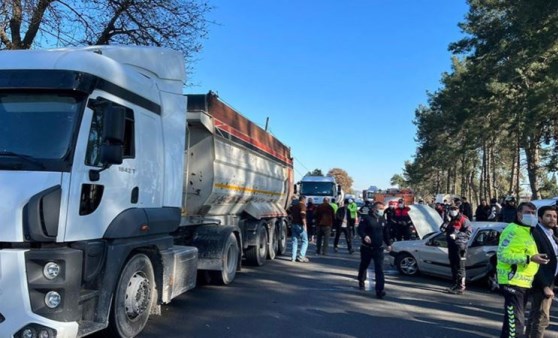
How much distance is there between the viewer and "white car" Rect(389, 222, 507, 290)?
415 inches

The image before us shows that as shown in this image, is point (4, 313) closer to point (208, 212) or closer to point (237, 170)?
point (208, 212)

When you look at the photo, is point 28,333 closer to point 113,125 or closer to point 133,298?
point 133,298

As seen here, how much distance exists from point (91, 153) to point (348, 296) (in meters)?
5.76

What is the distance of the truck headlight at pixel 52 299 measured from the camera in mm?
4336

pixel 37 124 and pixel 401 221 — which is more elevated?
pixel 37 124

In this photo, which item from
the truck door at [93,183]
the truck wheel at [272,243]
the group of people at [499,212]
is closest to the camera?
the truck door at [93,183]

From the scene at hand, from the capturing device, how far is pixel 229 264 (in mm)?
9688

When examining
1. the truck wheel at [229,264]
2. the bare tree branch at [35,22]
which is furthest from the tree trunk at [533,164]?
the bare tree branch at [35,22]

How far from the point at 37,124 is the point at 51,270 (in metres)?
1.32

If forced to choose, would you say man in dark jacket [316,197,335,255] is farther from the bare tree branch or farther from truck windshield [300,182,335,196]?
truck windshield [300,182,335,196]

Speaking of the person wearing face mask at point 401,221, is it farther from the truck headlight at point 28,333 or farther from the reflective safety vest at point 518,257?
the truck headlight at point 28,333

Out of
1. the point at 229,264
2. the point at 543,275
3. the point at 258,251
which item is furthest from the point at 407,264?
the point at 543,275

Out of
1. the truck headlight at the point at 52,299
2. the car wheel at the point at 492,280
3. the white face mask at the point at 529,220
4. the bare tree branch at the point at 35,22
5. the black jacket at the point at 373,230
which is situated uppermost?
the bare tree branch at the point at 35,22

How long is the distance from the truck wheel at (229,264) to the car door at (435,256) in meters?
4.45
